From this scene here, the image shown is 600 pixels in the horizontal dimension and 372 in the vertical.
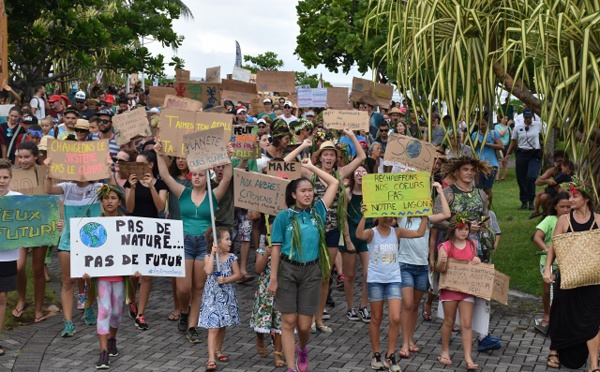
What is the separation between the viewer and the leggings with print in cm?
902

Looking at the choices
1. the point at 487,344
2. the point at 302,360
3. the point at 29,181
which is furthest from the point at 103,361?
the point at 487,344

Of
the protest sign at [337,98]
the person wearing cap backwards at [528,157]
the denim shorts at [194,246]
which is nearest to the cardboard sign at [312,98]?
the protest sign at [337,98]

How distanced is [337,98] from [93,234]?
11.9 metres

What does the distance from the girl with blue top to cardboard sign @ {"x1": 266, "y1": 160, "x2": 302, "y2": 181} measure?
59.4 inches

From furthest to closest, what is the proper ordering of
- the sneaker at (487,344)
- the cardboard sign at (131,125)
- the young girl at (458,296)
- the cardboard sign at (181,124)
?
the cardboard sign at (131,125) → the cardboard sign at (181,124) → the sneaker at (487,344) → the young girl at (458,296)

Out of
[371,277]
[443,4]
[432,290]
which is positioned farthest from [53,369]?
[443,4]

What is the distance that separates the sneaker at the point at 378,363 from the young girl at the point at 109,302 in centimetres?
236

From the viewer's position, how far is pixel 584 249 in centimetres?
909

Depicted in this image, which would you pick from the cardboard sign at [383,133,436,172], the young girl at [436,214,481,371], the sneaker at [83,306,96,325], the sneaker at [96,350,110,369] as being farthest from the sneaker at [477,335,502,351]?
the sneaker at [83,306,96,325]

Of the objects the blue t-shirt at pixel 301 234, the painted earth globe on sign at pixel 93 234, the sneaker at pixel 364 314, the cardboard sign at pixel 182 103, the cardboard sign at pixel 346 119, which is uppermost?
the cardboard sign at pixel 182 103

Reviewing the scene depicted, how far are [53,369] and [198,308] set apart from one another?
5.48ft

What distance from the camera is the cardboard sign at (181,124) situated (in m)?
10.3

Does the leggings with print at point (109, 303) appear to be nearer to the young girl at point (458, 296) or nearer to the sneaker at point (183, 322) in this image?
the sneaker at point (183, 322)

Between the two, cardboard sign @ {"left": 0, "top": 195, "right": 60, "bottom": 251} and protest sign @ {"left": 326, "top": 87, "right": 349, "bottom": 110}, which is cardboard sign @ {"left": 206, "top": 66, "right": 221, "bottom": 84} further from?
cardboard sign @ {"left": 0, "top": 195, "right": 60, "bottom": 251}
